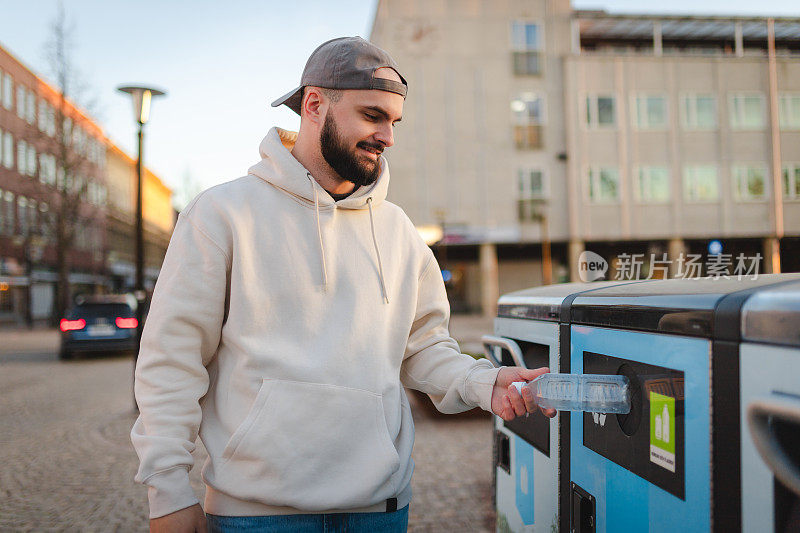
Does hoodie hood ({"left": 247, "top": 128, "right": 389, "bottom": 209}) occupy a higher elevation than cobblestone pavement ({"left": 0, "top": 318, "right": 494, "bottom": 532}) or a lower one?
higher

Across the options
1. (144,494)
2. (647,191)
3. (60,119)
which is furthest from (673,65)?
(144,494)

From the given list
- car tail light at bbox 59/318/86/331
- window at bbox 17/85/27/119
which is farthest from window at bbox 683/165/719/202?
window at bbox 17/85/27/119

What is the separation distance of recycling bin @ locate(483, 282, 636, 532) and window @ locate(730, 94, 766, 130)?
28501 mm

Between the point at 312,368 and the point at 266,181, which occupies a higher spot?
the point at 266,181

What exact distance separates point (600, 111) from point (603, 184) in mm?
3005

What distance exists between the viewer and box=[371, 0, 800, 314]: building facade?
89.6 ft

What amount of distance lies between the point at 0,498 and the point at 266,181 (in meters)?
4.35

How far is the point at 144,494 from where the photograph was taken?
4945 mm

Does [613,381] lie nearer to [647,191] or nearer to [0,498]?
[0,498]

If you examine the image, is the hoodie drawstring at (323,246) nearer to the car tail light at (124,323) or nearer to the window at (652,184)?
the car tail light at (124,323)

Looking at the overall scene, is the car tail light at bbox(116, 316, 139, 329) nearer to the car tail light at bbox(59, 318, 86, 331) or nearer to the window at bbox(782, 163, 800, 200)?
the car tail light at bbox(59, 318, 86, 331)

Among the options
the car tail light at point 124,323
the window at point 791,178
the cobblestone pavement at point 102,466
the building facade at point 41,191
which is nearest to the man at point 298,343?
the cobblestone pavement at point 102,466

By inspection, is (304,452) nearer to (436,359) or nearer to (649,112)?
(436,359)

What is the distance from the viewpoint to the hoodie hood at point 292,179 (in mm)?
1889
